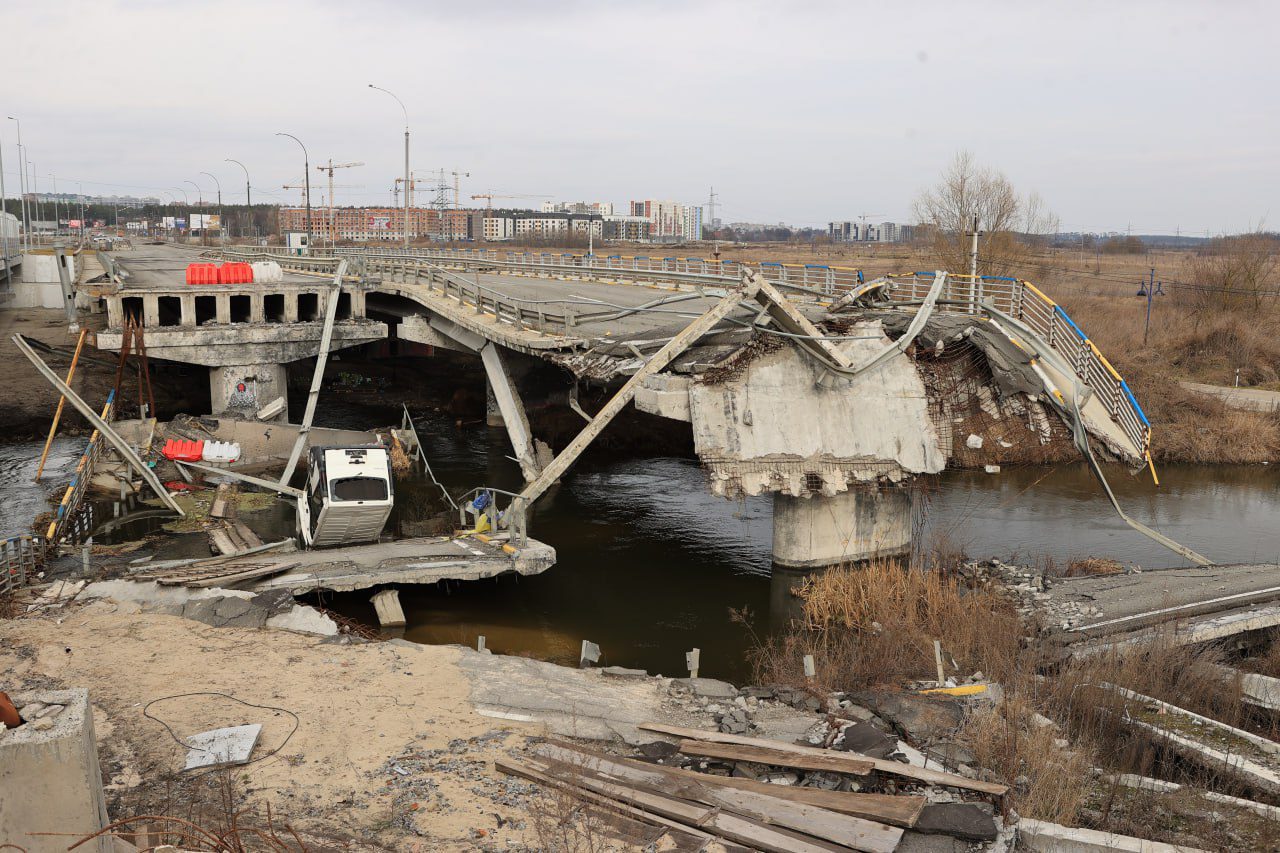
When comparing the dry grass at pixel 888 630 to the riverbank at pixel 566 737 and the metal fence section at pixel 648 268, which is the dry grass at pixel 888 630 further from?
the metal fence section at pixel 648 268

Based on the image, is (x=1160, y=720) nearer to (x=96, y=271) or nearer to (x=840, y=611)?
(x=840, y=611)

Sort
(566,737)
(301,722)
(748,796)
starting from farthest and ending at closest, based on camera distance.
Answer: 1. (301,722)
2. (566,737)
3. (748,796)

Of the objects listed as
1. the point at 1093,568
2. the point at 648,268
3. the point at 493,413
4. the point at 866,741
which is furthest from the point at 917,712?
the point at 648,268

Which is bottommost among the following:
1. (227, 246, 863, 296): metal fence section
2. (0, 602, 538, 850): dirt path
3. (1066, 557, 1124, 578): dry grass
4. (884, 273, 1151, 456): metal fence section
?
(1066, 557, 1124, 578): dry grass

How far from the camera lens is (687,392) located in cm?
2247

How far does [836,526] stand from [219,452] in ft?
63.5

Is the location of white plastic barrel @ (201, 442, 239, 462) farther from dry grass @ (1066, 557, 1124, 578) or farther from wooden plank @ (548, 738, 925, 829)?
wooden plank @ (548, 738, 925, 829)

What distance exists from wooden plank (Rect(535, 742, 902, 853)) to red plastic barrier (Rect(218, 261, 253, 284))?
3280 centimetres

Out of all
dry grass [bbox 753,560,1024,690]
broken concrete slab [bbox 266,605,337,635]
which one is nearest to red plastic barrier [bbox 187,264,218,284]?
broken concrete slab [bbox 266,605,337,635]

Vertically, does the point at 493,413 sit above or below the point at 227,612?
above

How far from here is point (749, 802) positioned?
11039mm

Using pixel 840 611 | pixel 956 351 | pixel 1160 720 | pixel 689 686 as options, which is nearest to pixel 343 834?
pixel 689 686

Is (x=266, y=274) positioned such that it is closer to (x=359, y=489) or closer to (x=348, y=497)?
(x=359, y=489)

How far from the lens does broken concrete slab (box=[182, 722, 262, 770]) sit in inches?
479
